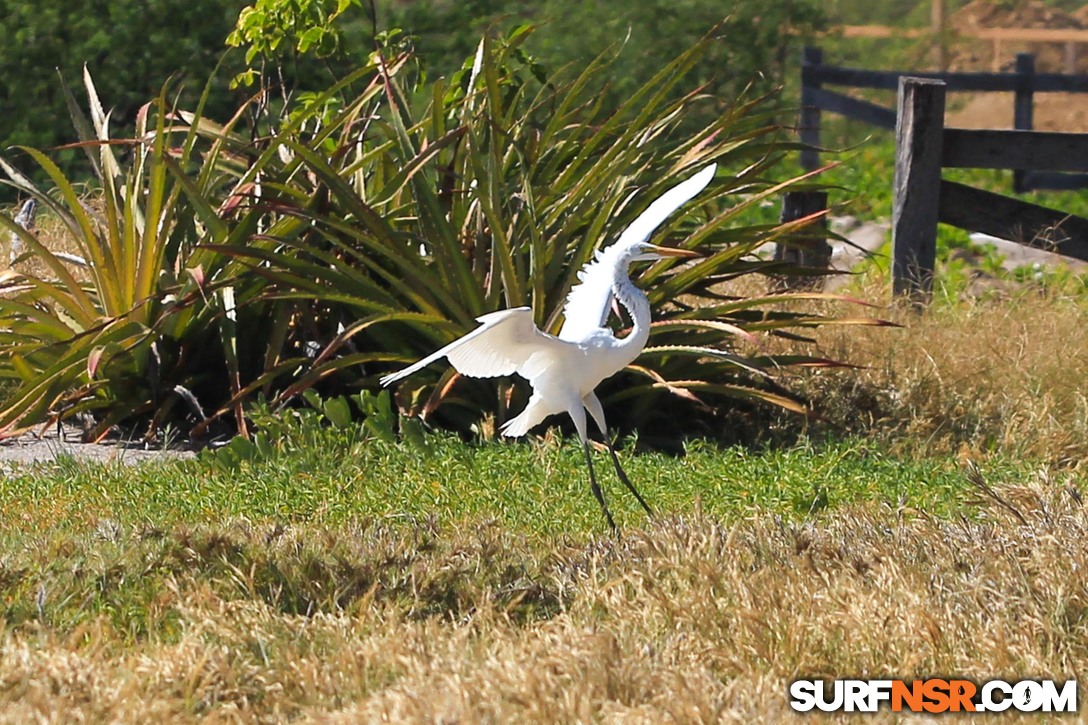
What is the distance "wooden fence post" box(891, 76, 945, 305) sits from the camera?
26.8 ft

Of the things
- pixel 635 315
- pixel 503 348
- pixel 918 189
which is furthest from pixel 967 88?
pixel 503 348

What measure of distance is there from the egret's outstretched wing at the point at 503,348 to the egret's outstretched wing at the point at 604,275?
0.44ft

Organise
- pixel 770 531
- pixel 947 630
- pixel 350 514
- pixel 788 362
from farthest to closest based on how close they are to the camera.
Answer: pixel 788 362
pixel 350 514
pixel 770 531
pixel 947 630

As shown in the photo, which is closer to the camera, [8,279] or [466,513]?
[466,513]

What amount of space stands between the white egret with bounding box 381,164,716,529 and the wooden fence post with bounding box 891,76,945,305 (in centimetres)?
341

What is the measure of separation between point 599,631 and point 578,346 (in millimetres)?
1059

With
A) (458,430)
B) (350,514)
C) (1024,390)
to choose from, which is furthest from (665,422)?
(350,514)

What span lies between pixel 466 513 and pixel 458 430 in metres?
1.43

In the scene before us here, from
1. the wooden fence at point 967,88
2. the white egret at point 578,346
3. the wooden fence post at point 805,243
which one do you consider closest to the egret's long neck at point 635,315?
the white egret at point 578,346

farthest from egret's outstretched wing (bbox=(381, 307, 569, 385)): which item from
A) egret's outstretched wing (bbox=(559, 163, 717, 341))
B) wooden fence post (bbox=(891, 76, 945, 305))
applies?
wooden fence post (bbox=(891, 76, 945, 305))

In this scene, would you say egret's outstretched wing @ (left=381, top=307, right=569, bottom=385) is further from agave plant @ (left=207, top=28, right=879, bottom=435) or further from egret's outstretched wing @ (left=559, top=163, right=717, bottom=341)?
agave plant @ (left=207, top=28, right=879, bottom=435)

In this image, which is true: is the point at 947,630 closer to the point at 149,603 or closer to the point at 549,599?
the point at 549,599

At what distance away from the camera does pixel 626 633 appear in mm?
3941

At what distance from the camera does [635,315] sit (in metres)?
4.73
